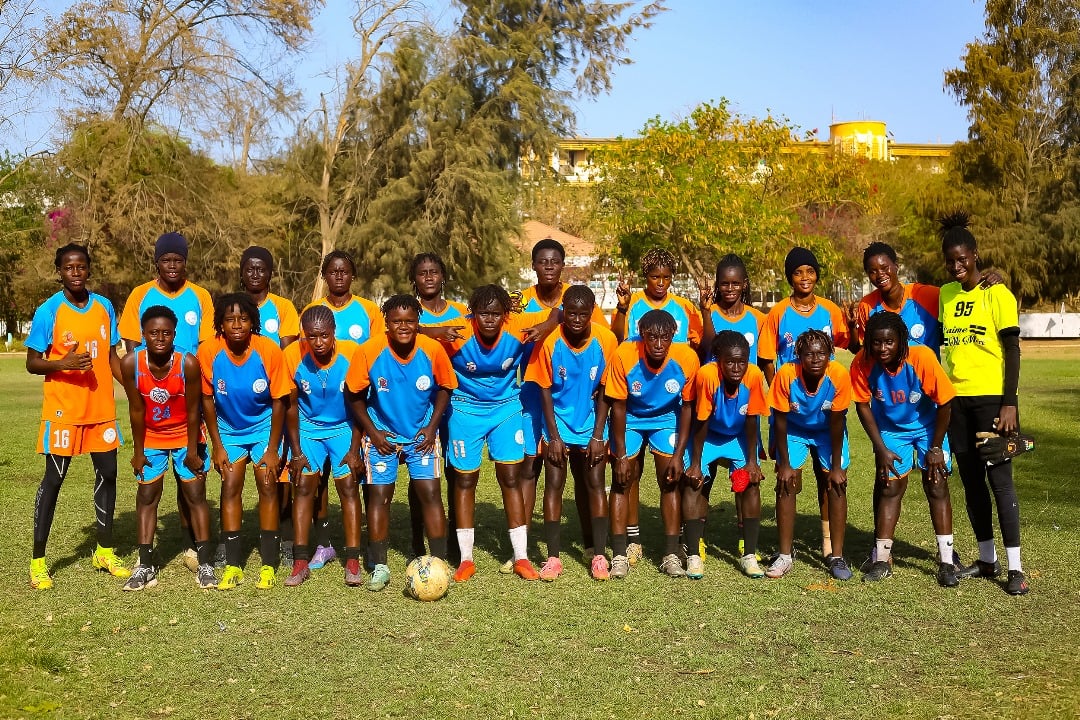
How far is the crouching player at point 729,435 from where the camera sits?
275 inches

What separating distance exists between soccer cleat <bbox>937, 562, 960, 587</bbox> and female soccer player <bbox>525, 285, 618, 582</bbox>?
2.16 metres

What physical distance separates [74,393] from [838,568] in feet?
17.5

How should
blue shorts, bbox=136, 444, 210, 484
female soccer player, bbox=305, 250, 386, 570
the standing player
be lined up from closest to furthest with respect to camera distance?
blue shorts, bbox=136, 444, 210, 484 → the standing player → female soccer player, bbox=305, 250, 386, 570

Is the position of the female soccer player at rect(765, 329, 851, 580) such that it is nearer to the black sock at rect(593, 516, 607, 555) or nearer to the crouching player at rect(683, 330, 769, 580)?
the crouching player at rect(683, 330, 769, 580)

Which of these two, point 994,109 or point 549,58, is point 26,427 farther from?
point 994,109

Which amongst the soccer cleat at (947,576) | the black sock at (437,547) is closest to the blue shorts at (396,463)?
the black sock at (437,547)

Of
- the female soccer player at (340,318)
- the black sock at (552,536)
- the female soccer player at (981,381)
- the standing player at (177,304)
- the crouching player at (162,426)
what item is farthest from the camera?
the female soccer player at (340,318)

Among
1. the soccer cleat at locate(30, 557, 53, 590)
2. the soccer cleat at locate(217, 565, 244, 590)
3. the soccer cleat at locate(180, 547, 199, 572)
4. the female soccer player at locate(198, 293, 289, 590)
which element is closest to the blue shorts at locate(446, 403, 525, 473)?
the female soccer player at locate(198, 293, 289, 590)

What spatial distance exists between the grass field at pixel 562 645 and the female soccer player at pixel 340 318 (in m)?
0.35

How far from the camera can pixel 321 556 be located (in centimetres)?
753

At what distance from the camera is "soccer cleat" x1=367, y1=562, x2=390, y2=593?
22.6ft

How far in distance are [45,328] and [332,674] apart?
3.55 m

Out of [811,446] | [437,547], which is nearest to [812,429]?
[811,446]

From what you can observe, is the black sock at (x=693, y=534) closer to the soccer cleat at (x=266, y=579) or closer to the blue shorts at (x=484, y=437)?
the blue shorts at (x=484, y=437)
